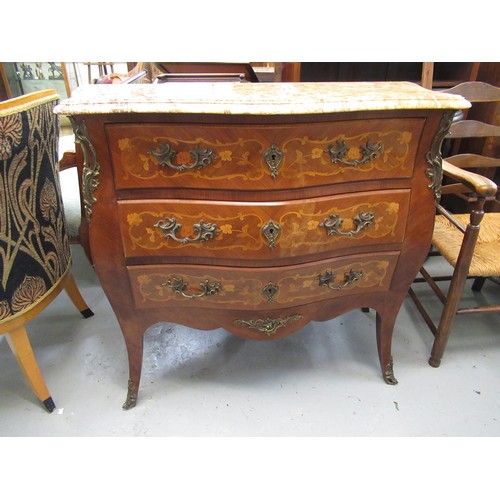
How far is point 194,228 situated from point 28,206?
22.3 inches

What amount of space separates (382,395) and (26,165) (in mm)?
1438

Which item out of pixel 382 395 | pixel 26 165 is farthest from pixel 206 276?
pixel 382 395

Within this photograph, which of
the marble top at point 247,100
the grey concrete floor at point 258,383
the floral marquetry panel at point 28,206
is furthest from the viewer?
the grey concrete floor at point 258,383

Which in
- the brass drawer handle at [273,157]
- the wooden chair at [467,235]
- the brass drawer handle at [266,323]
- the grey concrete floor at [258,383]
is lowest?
the grey concrete floor at [258,383]

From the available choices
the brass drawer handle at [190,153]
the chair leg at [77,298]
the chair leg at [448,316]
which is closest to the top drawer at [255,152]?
the brass drawer handle at [190,153]

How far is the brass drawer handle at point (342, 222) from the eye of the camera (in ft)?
3.26

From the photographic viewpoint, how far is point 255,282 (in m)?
1.06

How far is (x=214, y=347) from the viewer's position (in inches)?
63.4

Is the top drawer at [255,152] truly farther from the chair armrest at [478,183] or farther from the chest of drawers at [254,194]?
the chair armrest at [478,183]

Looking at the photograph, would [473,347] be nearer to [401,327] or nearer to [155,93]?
[401,327]

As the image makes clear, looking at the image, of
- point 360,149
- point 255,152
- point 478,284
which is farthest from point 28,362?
point 478,284

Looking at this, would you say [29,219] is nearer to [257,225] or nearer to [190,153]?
[190,153]

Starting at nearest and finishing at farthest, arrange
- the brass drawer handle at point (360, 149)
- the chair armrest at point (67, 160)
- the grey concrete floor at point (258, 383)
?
the brass drawer handle at point (360, 149)
the grey concrete floor at point (258, 383)
the chair armrest at point (67, 160)

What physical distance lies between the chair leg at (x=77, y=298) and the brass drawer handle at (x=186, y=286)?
30.7 inches
